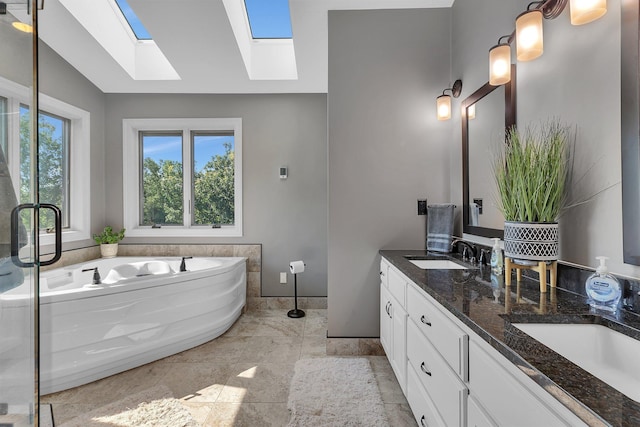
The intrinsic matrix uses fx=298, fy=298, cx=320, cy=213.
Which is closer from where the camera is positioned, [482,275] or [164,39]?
[482,275]

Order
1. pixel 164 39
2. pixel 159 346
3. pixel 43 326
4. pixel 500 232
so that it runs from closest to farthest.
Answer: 1. pixel 500 232
2. pixel 43 326
3. pixel 159 346
4. pixel 164 39

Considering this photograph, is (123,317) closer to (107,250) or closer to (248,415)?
(248,415)

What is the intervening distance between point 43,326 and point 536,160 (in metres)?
2.80

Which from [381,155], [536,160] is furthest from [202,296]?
[536,160]

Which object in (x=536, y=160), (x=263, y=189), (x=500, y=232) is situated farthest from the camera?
(x=263, y=189)

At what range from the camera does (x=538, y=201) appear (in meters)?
1.20

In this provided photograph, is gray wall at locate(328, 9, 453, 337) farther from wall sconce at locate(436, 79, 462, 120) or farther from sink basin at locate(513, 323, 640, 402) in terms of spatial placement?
sink basin at locate(513, 323, 640, 402)

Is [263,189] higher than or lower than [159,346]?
higher

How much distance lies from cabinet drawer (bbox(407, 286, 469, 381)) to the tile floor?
701 millimetres

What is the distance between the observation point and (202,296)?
2.56m

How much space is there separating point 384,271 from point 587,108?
4.69 ft

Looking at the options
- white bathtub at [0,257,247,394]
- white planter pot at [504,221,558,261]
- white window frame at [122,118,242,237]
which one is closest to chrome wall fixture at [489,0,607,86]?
white planter pot at [504,221,558,261]

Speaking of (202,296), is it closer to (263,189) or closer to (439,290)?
(263,189)

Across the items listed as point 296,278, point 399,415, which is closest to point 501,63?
point 399,415
